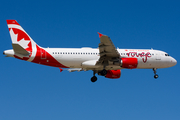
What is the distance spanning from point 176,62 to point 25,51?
23.1 m

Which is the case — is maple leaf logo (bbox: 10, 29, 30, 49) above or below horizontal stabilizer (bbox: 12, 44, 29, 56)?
above

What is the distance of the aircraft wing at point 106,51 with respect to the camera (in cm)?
3397

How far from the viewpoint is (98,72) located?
42.3 meters

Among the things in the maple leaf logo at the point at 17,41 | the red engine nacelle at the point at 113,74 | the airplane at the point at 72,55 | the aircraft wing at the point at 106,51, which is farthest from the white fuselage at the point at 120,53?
the red engine nacelle at the point at 113,74

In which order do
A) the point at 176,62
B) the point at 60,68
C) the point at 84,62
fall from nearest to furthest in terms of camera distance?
1. the point at 84,62
2. the point at 60,68
3. the point at 176,62

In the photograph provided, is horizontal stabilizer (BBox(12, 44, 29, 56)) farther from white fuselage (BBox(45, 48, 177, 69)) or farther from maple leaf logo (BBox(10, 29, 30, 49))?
white fuselage (BBox(45, 48, 177, 69))

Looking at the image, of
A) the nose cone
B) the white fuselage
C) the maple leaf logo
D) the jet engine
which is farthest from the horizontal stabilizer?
the nose cone

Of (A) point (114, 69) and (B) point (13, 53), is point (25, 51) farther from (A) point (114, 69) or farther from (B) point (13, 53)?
(A) point (114, 69)

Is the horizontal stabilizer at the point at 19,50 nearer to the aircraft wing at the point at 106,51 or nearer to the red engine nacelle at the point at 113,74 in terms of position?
the aircraft wing at the point at 106,51

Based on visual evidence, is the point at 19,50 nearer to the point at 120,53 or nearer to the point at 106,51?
the point at 106,51

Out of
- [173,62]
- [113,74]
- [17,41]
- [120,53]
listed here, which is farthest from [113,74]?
[17,41]

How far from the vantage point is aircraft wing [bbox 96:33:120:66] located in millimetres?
33972

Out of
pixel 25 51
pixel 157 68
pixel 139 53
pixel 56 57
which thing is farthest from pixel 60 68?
pixel 157 68

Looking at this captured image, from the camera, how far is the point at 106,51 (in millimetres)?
36344
